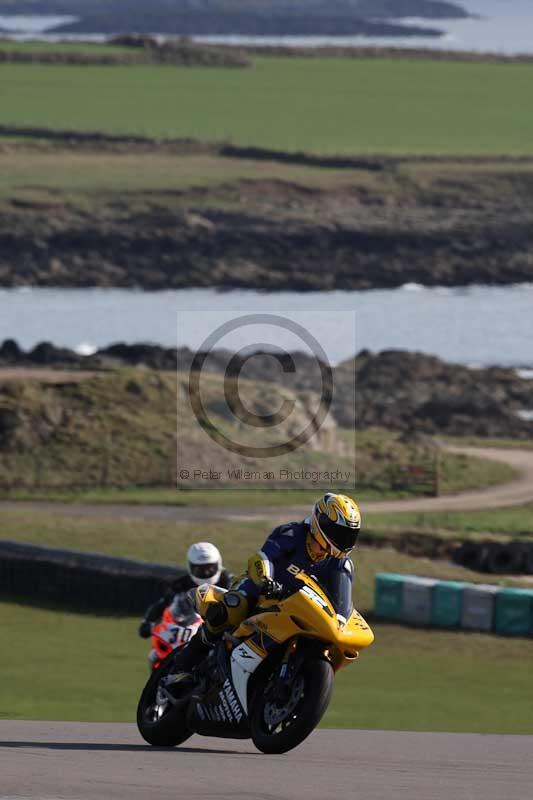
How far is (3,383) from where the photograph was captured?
52344mm

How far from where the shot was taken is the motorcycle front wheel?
12242 millimetres

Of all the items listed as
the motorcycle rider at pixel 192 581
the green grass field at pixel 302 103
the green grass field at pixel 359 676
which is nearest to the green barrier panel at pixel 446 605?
the green grass field at pixel 359 676

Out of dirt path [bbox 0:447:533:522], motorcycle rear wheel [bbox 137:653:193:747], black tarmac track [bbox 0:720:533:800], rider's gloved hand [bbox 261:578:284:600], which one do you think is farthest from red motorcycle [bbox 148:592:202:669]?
dirt path [bbox 0:447:533:522]

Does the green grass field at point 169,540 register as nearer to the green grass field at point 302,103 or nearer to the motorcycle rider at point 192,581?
the motorcycle rider at point 192,581

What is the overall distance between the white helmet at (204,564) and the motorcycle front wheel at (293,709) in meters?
3.42

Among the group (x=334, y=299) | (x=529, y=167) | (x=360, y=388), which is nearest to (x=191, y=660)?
(x=360, y=388)

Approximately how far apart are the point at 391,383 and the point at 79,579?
38.2 meters

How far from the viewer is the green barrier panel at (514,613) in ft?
87.9

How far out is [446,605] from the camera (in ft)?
90.1

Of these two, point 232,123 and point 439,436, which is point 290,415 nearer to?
point 439,436

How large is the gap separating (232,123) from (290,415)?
85782 mm

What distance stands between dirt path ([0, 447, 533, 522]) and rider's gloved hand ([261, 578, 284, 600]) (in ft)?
94.1

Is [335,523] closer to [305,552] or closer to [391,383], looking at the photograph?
[305,552]

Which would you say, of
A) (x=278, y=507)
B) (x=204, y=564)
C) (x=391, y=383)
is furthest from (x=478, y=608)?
(x=391, y=383)
